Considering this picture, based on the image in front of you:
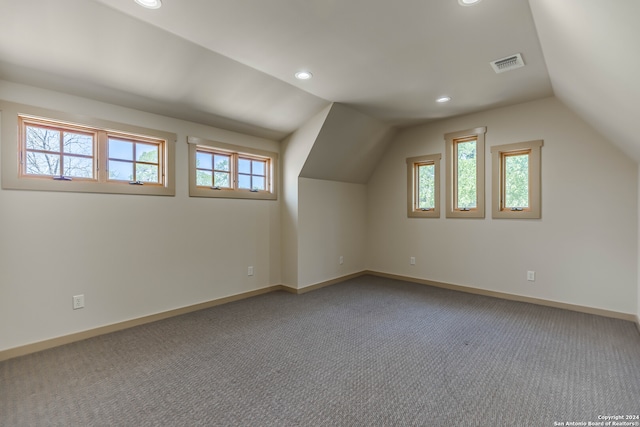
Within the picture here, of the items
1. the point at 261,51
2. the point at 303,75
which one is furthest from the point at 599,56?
the point at 261,51

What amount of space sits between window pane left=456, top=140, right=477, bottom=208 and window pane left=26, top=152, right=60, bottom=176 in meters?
5.01

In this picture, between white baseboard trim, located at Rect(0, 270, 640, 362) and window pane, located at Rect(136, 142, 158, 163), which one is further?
window pane, located at Rect(136, 142, 158, 163)

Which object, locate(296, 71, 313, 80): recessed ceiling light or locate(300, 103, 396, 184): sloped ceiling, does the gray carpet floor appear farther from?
locate(296, 71, 313, 80): recessed ceiling light

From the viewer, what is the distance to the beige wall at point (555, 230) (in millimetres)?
3365

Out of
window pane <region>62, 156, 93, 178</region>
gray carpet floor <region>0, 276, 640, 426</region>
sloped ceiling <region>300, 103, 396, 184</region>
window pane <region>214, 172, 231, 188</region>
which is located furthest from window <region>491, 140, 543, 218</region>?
window pane <region>62, 156, 93, 178</region>

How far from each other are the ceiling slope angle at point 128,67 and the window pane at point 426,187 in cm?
229

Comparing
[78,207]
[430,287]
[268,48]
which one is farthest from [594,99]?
[78,207]

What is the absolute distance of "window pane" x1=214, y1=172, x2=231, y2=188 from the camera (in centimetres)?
399

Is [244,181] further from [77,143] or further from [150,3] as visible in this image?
[150,3]

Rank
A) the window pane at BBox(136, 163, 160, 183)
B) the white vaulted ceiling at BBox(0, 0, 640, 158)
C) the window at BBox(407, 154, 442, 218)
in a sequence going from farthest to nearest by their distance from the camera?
1. the window at BBox(407, 154, 442, 218)
2. the window pane at BBox(136, 163, 160, 183)
3. the white vaulted ceiling at BBox(0, 0, 640, 158)

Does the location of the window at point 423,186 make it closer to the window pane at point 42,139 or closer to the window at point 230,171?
the window at point 230,171

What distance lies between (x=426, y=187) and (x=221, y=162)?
3309 millimetres

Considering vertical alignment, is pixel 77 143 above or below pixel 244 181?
above

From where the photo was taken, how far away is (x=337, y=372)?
2270mm
